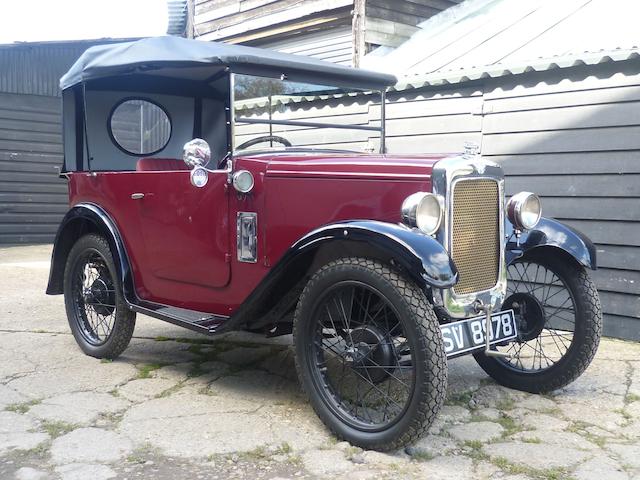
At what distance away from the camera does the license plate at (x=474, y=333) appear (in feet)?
9.70

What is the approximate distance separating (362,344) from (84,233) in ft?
8.09

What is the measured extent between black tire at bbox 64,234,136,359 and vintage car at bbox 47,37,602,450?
0.01m

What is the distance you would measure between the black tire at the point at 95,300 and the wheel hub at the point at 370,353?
1701 mm

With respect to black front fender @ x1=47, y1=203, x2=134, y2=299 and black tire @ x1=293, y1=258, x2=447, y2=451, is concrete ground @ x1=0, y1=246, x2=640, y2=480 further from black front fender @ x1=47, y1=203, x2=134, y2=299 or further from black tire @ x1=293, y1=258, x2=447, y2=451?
black front fender @ x1=47, y1=203, x2=134, y2=299

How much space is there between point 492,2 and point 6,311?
288 inches

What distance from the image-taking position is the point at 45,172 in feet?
38.3

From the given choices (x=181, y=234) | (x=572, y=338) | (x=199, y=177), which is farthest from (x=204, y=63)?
(x=572, y=338)

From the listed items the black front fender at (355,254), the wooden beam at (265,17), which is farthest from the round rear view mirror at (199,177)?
the wooden beam at (265,17)

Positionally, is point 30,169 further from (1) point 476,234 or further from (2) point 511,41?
(1) point 476,234

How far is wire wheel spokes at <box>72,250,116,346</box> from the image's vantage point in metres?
4.44

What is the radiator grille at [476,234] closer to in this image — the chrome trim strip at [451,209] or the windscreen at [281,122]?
the chrome trim strip at [451,209]

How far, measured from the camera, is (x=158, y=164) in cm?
453

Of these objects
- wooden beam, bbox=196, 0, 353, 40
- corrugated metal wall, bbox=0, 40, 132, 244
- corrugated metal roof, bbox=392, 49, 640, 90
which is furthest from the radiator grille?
corrugated metal wall, bbox=0, 40, 132, 244

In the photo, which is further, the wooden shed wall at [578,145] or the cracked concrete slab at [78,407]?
the wooden shed wall at [578,145]
